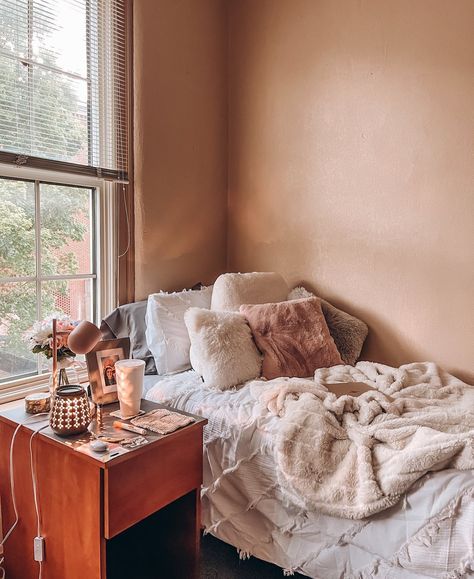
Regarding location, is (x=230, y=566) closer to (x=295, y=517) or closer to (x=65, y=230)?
(x=295, y=517)

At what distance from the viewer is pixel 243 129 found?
2.81 m

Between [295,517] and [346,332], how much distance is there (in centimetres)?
109

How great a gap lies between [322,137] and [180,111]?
80 cm

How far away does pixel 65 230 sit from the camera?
204 cm

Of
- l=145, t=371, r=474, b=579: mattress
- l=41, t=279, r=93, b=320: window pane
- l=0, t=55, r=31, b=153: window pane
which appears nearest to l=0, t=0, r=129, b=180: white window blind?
l=0, t=55, r=31, b=153: window pane

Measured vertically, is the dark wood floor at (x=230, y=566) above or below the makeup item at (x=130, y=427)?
below

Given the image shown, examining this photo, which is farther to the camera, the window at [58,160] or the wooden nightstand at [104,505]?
the window at [58,160]

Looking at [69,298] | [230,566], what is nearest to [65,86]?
[69,298]

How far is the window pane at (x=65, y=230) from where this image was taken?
1960 millimetres

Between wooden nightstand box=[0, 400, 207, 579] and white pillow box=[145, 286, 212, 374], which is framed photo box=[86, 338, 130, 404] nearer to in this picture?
wooden nightstand box=[0, 400, 207, 579]

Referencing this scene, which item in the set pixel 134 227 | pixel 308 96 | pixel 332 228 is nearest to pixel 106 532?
pixel 134 227

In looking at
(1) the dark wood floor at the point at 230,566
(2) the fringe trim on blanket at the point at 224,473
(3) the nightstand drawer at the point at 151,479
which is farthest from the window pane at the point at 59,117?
(1) the dark wood floor at the point at 230,566

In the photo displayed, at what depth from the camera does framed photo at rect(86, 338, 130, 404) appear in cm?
150

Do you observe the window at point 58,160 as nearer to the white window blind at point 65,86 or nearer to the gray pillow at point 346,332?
the white window blind at point 65,86
